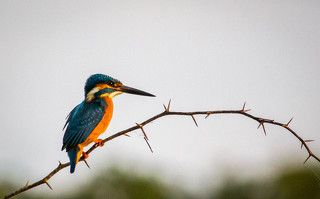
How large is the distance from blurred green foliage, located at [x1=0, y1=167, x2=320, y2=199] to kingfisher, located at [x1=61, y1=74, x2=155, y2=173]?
27006 millimetres

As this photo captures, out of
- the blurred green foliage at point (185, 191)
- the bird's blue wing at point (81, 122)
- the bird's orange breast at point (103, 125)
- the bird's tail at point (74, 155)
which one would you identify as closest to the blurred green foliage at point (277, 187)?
the blurred green foliage at point (185, 191)

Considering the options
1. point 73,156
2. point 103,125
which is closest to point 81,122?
point 103,125

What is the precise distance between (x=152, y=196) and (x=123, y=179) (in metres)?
2.30

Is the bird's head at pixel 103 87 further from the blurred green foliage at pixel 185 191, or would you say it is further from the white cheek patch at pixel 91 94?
the blurred green foliage at pixel 185 191

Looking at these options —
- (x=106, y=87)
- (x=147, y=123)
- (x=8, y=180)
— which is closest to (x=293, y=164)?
(x=8, y=180)

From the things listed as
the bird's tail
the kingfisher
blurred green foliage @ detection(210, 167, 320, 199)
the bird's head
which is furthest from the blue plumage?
blurred green foliage @ detection(210, 167, 320, 199)

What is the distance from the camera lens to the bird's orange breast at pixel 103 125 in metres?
6.09

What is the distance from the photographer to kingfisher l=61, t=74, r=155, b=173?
594 centimetres

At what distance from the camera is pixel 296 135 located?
3.34m

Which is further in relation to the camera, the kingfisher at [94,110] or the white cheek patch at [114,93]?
the white cheek patch at [114,93]

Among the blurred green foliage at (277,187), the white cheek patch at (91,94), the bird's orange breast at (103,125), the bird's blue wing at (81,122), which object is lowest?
the blurred green foliage at (277,187)

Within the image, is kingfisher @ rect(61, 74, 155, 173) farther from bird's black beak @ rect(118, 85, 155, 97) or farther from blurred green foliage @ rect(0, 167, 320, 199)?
blurred green foliage @ rect(0, 167, 320, 199)

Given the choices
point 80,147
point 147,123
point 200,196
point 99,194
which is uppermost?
point 147,123

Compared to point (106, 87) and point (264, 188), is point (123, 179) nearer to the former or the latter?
point (264, 188)
